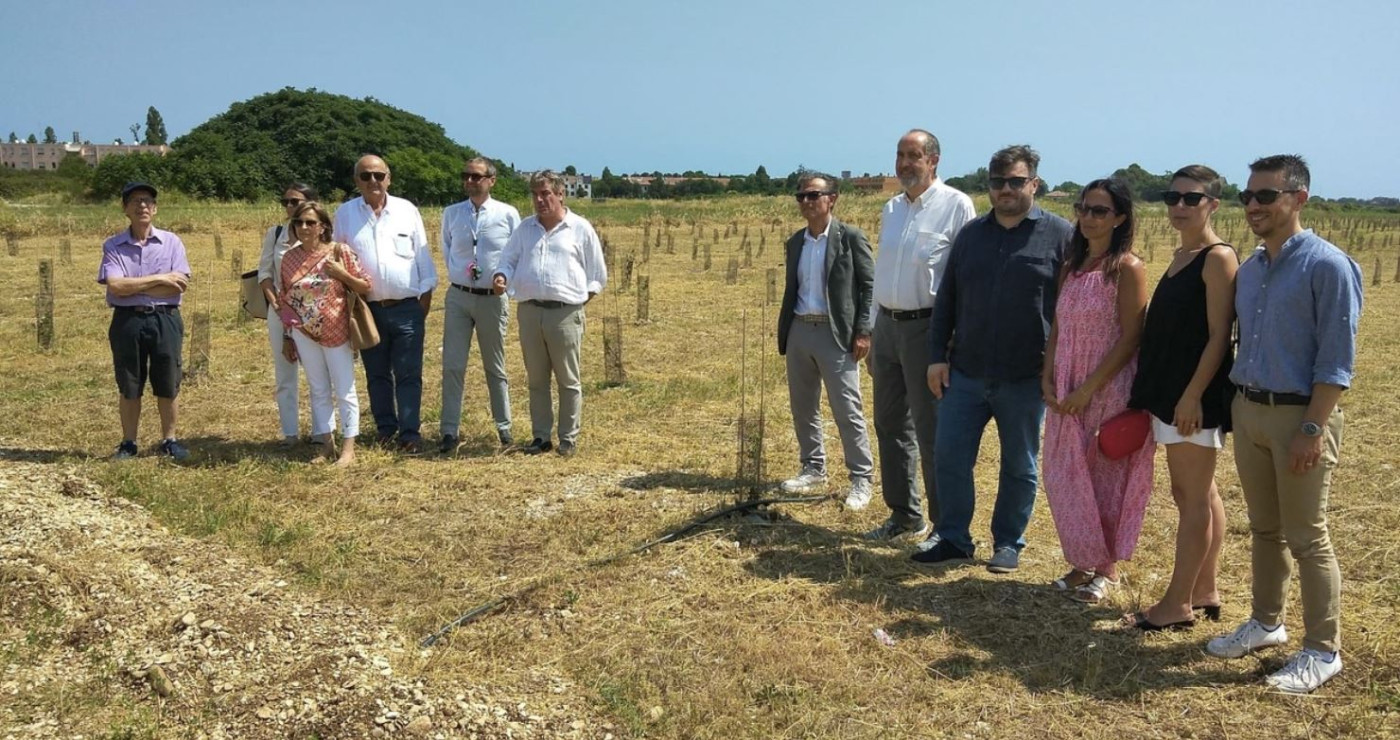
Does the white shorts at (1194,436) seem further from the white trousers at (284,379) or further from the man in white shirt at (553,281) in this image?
the white trousers at (284,379)

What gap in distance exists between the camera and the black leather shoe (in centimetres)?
438

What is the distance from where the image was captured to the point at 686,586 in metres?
4.20

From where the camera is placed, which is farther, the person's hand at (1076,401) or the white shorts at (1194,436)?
the person's hand at (1076,401)

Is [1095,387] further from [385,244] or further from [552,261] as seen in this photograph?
[385,244]

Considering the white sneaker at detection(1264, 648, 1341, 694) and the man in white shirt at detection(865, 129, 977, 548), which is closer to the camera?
the white sneaker at detection(1264, 648, 1341, 694)

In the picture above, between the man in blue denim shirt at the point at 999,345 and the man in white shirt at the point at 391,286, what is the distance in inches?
132

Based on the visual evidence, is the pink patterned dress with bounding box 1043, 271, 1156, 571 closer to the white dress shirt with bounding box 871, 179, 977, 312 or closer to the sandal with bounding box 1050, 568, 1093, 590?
the sandal with bounding box 1050, 568, 1093, 590

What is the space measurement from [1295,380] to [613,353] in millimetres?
6105

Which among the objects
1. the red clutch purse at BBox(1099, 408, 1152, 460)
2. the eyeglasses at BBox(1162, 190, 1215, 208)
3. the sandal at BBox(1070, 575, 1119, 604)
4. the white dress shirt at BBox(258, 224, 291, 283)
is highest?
the eyeglasses at BBox(1162, 190, 1215, 208)

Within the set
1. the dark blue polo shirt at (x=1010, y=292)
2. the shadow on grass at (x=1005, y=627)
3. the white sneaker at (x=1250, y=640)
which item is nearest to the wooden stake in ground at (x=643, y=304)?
the shadow on grass at (x=1005, y=627)

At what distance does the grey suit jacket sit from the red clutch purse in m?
1.53

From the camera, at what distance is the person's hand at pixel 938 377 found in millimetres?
4250

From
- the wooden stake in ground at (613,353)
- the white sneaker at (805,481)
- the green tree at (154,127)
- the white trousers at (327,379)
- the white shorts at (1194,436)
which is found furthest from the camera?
the green tree at (154,127)

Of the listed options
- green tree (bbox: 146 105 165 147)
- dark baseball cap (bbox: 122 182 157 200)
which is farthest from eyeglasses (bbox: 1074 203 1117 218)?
green tree (bbox: 146 105 165 147)
